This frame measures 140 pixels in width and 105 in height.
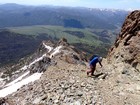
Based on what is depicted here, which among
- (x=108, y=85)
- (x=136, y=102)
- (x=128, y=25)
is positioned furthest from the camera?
(x=128, y=25)

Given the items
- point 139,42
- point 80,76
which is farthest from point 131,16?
point 80,76

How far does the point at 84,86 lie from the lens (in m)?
28.6

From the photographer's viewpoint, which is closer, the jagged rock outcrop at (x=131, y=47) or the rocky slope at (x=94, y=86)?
the rocky slope at (x=94, y=86)

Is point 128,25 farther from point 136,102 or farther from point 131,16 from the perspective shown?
point 136,102

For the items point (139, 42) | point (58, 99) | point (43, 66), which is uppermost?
point (139, 42)

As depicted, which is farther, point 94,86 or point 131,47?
point 131,47

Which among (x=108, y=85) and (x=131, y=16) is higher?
(x=131, y=16)

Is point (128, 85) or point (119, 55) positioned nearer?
point (128, 85)

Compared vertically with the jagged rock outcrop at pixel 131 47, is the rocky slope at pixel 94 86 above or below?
below

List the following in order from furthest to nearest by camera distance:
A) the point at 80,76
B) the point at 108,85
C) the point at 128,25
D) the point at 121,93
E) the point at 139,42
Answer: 1. the point at 128,25
2. the point at 139,42
3. the point at 80,76
4. the point at 108,85
5. the point at 121,93

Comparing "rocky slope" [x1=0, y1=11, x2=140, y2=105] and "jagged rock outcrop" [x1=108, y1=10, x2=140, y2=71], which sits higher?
"jagged rock outcrop" [x1=108, y1=10, x2=140, y2=71]

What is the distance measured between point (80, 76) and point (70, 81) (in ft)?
8.35

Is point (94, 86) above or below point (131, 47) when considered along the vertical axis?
below

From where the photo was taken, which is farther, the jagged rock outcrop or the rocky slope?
the jagged rock outcrop
